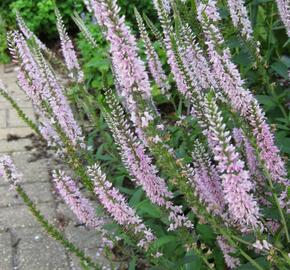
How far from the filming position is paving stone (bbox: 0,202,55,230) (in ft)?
15.2

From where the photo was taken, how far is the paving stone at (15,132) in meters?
6.02

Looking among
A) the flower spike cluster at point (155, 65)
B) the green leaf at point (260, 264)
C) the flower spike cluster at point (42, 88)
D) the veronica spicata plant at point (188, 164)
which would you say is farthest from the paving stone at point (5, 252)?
the green leaf at point (260, 264)

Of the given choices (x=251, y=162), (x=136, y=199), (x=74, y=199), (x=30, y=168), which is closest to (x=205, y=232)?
(x=136, y=199)

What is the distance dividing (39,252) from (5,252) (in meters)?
0.24

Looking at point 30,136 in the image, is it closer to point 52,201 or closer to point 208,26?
point 52,201

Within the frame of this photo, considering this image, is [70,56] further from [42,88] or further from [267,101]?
[267,101]

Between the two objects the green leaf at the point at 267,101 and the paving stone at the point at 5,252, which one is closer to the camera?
the green leaf at the point at 267,101

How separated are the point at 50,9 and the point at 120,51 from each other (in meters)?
6.22

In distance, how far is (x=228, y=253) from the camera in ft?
10.5

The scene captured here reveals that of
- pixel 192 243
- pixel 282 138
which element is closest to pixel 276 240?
pixel 192 243

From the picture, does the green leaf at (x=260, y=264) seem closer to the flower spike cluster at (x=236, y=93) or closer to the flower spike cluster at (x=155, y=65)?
the flower spike cluster at (x=236, y=93)

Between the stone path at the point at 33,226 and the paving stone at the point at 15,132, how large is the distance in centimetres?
11

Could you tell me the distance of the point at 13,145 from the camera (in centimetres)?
584

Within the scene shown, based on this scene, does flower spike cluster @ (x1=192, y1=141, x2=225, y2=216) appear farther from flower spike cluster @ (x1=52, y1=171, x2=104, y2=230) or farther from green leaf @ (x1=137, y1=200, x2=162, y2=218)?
flower spike cluster @ (x1=52, y1=171, x2=104, y2=230)
